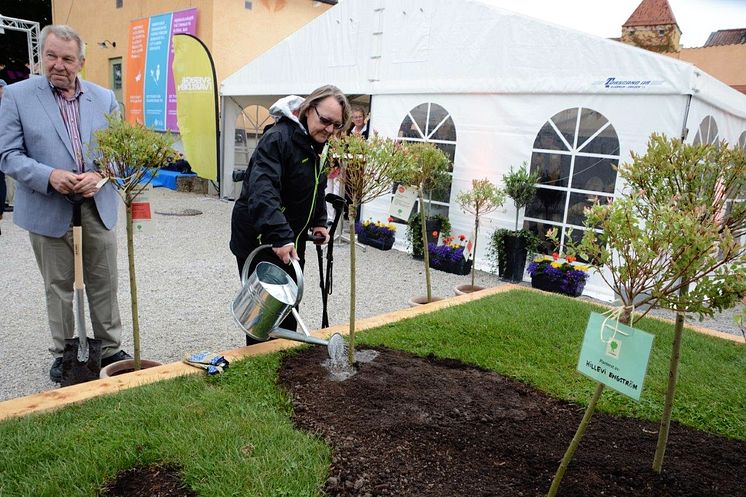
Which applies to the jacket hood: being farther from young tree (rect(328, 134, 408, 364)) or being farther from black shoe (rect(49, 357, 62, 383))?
black shoe (rect(49, 357, 62, 383))

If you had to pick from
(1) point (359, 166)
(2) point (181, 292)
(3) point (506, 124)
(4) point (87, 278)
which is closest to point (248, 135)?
(3) point (506, 124)

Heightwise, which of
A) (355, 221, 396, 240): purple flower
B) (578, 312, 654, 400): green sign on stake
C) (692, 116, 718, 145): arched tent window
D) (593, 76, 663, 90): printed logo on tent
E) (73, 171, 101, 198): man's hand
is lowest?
(355, 221, 396, 240): purple flower

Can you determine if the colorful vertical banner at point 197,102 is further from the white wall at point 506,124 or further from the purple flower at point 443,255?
the purple flower at point 443,255

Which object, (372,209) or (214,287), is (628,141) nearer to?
(372,209)

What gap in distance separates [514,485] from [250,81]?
9.89m

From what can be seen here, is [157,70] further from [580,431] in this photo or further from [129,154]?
[580,431]

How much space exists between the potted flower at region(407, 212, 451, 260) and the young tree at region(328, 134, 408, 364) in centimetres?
434

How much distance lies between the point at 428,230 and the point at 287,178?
15.6 ft

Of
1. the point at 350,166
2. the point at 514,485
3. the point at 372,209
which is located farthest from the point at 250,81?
the point at 514,485

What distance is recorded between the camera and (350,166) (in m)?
2.75

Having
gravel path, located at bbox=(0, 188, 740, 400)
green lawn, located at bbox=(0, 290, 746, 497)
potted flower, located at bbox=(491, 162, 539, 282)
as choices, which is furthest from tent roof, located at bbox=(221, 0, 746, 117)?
green lawn, located at bbox=(0, 290, 746, 497)

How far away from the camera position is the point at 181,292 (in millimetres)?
5480

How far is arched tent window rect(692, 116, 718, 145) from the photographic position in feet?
18.7

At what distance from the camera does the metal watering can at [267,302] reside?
8.45ft
